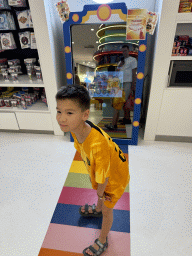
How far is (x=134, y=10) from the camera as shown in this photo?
1.56 metres

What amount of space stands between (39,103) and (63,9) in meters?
1.37

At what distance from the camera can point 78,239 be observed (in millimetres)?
1139

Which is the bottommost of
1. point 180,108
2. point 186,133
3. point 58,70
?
point 186,133

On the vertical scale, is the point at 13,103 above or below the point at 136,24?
below

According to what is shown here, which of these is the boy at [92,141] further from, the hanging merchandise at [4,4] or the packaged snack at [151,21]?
the hanging merchandise at [4,4]

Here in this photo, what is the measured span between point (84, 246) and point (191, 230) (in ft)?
2.73

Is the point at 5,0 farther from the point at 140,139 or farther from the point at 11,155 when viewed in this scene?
the point at 140,139

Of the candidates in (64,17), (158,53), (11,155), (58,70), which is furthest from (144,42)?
(11,155)

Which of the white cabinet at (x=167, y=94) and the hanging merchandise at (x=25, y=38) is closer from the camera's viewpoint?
the white cabinet at (x=167, y=94)

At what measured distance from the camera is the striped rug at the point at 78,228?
1081mm

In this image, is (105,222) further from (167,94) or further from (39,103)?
(39,103)

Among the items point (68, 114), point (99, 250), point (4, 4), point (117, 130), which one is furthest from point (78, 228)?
point (4, 4)

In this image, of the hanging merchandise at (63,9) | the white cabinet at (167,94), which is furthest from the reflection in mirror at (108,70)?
the white cabinet at (167,94)

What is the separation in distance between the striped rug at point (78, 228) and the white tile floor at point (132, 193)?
0.05m
